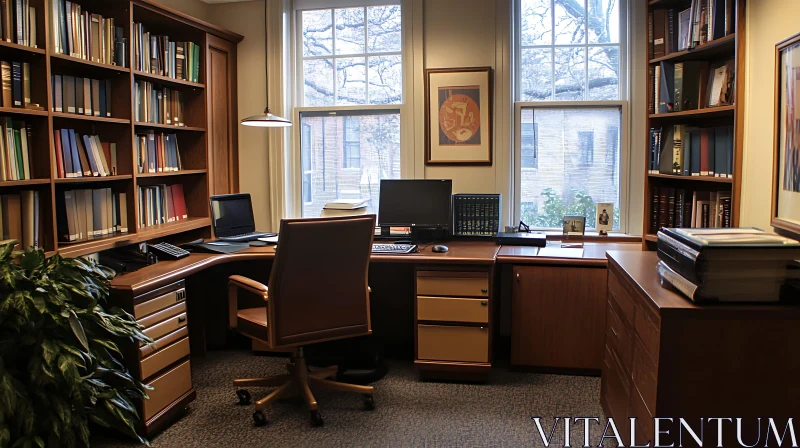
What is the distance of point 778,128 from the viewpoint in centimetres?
225

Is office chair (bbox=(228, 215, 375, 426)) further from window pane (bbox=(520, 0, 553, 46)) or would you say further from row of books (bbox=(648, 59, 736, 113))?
window pane (bbox=(520, 0, 553, 46))

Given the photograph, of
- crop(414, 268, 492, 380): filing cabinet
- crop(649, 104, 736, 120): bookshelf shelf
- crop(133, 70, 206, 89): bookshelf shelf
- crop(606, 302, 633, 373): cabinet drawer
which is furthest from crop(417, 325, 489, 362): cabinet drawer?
crop(133, 70, 206, 89): bookshelf shelf

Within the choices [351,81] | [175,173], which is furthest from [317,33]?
[175,173]

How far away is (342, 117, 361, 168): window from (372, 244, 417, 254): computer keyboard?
0.82m

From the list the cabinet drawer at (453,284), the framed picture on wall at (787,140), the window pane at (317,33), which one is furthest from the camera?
the window pane at (317,33)

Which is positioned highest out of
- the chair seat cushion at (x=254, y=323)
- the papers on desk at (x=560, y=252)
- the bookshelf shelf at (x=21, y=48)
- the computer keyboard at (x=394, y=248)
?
the bookshelf shelf at (x=21, y=48)

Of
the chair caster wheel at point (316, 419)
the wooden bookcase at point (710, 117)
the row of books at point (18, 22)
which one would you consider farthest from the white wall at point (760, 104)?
the row of books at point (18, 22)

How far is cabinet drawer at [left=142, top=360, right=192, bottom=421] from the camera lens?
2.83 metres

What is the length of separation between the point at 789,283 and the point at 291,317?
199 centimetres

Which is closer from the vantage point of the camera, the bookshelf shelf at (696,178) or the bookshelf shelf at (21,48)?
the bookshelf shelf at (21,48)

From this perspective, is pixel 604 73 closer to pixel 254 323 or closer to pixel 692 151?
pixel 692 151

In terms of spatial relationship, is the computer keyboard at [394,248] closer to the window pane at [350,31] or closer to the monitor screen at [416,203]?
the monitor screen at [416,203]

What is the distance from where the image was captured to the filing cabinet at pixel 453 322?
3.44 m

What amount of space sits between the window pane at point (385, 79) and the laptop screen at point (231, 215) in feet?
3.63
